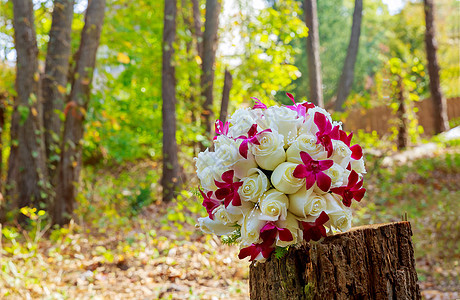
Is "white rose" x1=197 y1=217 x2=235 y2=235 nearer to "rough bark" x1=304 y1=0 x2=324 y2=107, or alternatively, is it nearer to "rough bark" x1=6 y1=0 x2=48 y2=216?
"rough bark" x1=6 y1=0 x2=48 y2=216

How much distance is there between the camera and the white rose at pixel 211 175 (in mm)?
1897

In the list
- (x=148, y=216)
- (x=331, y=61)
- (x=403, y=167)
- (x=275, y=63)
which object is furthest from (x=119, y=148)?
(x=331, y=61)

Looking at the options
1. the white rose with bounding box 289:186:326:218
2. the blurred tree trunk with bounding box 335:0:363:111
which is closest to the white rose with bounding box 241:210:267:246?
the white rose with bounding box 289:186:326:218

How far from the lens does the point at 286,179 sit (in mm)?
1766

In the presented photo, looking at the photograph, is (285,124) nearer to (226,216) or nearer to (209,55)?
(226,216)

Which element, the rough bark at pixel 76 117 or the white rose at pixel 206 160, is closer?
the white rose at pixel 206 160

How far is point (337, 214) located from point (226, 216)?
0.47 m

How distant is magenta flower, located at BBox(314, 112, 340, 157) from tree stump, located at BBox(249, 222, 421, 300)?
402mm

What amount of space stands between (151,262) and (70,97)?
8.84ft

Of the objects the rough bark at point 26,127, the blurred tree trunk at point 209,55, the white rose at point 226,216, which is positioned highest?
the blurred tree trunk at point 209,55

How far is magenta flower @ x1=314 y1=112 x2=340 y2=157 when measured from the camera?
6.03 ft

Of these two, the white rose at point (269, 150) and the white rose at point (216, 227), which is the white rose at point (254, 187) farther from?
the white rose at point (216, 227)

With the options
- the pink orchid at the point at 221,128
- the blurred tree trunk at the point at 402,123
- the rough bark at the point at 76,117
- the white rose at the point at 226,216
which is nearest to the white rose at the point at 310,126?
the pink orchid at the point at 221,128

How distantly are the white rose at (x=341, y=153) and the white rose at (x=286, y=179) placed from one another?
0.20 meters
